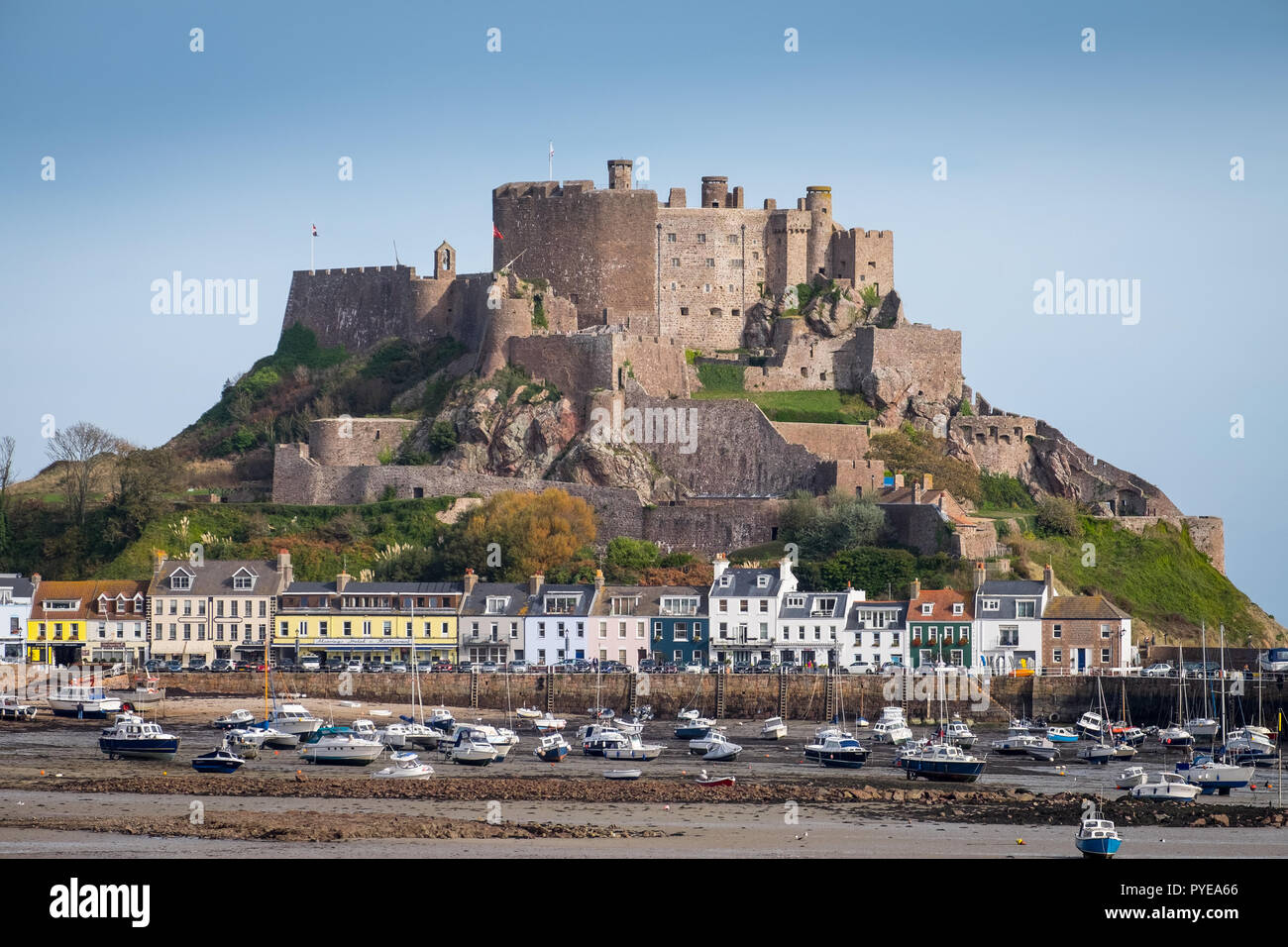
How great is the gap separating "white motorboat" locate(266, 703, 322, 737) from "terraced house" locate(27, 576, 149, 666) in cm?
1427

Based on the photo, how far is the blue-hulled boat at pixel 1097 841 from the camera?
3878 centimetres

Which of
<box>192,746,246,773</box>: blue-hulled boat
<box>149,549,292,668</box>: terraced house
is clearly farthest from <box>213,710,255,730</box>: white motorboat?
<box>149,549,292,668</box>: terraced house

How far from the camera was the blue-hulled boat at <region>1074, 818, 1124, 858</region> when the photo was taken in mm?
38781

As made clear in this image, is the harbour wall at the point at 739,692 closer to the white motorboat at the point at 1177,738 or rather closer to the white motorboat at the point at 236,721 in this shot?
the white motorboat at the point at 236,721

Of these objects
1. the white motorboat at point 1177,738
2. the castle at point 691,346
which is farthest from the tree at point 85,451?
the white motorboat at point 1177,738

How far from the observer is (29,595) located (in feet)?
253

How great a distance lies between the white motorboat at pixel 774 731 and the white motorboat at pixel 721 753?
17.3 ft

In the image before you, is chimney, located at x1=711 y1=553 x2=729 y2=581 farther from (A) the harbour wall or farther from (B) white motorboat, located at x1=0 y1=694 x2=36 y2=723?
(B) white motorboat, located at x1=0 y1=694 x2=36 y2=723

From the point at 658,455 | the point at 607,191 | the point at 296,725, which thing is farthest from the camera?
the point at 607,191

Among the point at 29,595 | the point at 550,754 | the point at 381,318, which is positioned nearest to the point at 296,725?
the point at 550,754

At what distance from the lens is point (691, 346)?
8781cm

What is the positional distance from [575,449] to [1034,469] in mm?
18628

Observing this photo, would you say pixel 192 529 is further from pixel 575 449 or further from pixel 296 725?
pixel 296 725
